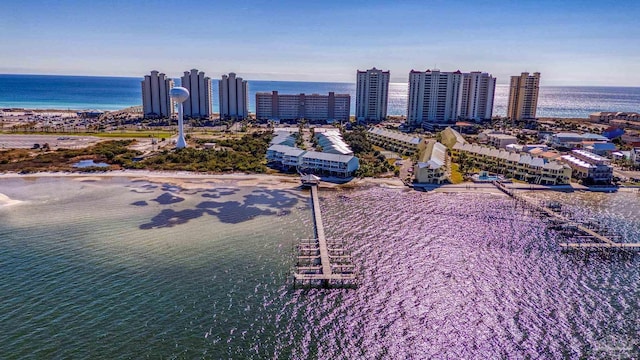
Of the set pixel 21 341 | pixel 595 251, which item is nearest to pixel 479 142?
pixel 595 251

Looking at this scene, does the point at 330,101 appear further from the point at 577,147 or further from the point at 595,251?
the point at 595,251

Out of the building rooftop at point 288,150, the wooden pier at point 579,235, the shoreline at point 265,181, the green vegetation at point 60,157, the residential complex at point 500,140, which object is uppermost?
the residential complex at point 500,140

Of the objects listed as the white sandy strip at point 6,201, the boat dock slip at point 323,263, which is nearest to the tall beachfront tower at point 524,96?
the boat dock slip at point 323,263

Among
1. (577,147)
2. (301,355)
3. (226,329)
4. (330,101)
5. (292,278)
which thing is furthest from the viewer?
(330,101)

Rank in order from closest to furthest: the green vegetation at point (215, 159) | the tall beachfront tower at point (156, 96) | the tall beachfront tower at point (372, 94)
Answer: the green vegetation at point (215, 159) → the tall beachfront tower at point (372, 94) → the tall beachfront tower at point (156, 96)

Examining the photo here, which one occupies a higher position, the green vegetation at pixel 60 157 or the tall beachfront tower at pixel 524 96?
the tall beachfront tower at pixel 524 96

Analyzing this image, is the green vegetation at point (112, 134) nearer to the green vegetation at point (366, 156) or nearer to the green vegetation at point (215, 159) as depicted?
the green vegetation at point (215, 159)
